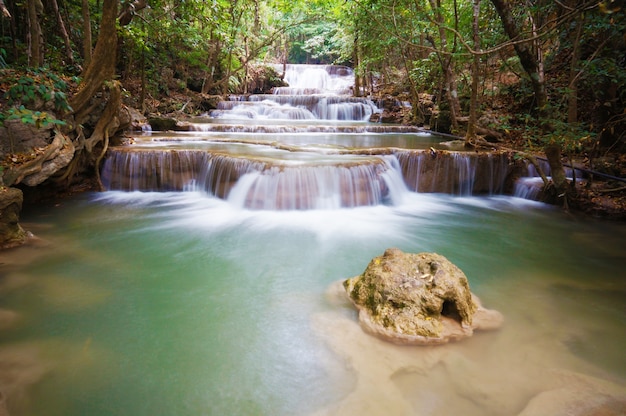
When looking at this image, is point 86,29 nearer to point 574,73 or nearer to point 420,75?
point 574,73

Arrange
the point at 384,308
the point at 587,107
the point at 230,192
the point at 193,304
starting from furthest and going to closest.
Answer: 1. the point at 587,107
2. the point at 230,192
3. the point at 193,304
4. the point at 384,308

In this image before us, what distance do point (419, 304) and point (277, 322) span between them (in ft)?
4.51

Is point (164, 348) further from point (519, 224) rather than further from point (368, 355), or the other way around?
point (519, 224)

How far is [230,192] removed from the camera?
24.3ft

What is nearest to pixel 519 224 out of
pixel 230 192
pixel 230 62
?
pixel 230 192

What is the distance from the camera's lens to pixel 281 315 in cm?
374

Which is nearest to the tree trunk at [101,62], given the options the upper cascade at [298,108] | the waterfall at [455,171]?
the waterfall at [455,171]

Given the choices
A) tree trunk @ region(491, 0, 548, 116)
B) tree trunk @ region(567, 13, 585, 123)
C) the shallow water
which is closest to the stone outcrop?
the shallow water

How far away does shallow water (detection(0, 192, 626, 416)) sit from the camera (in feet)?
8.71

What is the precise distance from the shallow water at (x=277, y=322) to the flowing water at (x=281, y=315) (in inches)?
0.6

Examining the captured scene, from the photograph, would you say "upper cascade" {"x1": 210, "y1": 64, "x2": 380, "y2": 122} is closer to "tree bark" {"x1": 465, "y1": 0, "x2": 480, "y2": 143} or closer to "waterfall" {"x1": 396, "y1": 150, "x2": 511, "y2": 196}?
"tree bark" {"x1": 465, "y1": 0, "x2": 480, "y2": 143}

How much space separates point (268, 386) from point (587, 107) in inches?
410

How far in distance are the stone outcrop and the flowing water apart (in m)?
0.30

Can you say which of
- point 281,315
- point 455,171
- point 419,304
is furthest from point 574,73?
point 281,315
